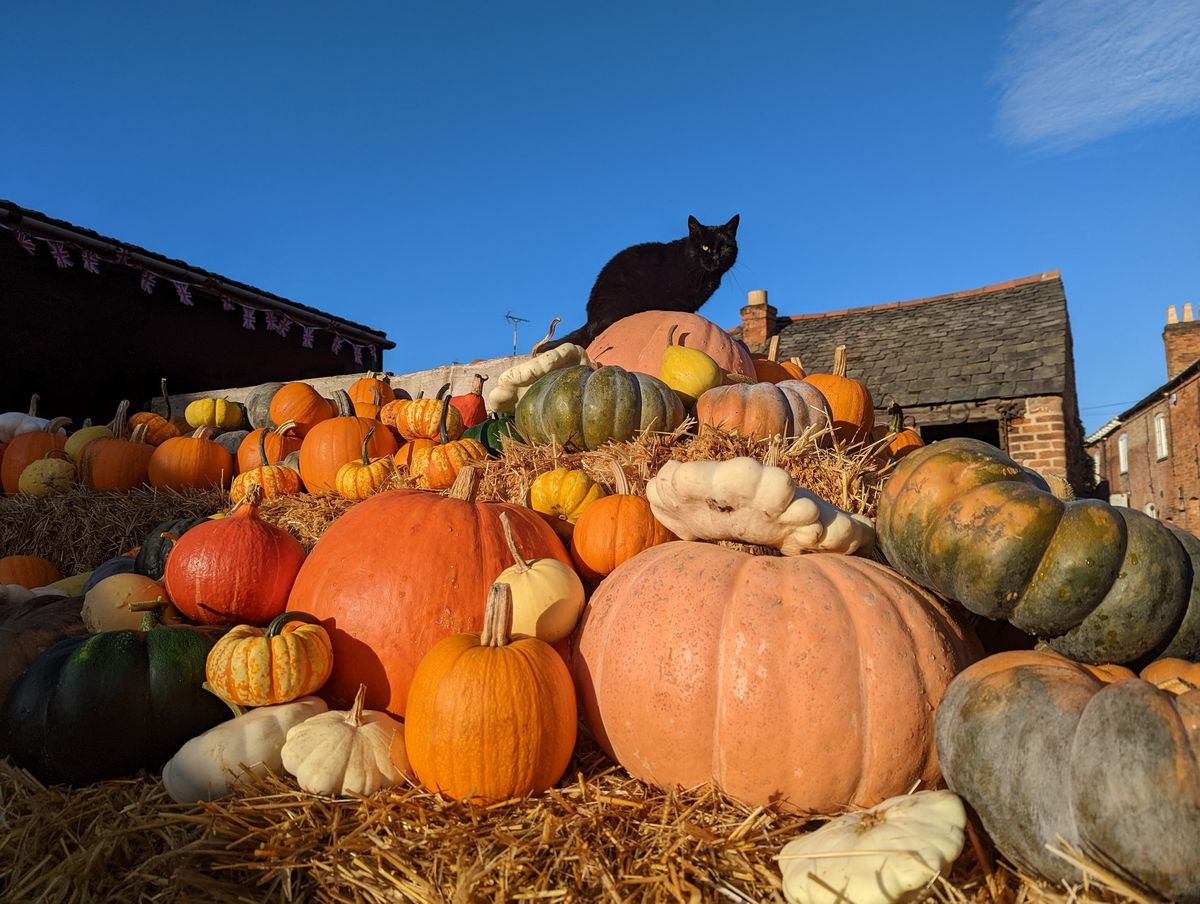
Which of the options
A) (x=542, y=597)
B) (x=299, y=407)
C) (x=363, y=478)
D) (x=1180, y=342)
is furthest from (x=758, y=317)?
(x=1180, y=342)

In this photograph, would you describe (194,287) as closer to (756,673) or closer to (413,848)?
(413,848)

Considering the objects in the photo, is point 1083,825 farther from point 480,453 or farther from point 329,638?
point 480,453

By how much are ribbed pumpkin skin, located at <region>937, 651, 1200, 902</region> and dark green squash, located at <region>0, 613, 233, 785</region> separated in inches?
79.5

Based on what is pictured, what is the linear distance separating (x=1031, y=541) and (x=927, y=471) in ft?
1.19

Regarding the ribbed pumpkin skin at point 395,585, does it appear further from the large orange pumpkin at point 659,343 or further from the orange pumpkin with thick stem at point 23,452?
the orange pumpkin with thick stem at point 23,452

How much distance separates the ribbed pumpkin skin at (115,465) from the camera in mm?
5602

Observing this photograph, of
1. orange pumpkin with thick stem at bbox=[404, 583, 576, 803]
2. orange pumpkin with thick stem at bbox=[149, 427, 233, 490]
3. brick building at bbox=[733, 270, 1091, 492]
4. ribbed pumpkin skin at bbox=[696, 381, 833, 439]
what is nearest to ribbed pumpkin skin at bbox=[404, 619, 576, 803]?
orange pumpkin with thick stem at bbox=[404, 583, 576, 803]

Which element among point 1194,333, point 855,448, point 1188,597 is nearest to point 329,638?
point 1188,597

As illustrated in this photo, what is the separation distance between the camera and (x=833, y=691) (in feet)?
6.19

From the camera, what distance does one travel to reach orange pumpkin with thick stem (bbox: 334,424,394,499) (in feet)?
13.5

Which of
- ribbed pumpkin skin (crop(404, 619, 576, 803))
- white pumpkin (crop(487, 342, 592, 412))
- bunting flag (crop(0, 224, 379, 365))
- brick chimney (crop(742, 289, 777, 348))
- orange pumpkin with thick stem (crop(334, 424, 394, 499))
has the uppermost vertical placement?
brick chimney (crop(742, 289, 777, 348))

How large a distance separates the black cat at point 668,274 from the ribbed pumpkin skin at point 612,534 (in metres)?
4.00

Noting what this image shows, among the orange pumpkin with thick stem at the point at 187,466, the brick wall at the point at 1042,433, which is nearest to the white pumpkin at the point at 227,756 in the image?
the orange pumpkin with thick stem at the point at 187,466

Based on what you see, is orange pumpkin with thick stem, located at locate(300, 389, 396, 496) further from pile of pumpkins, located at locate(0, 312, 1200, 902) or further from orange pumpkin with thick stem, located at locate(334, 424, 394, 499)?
pile of pumpkins, located at locate(0, 312, 1200, 902)
